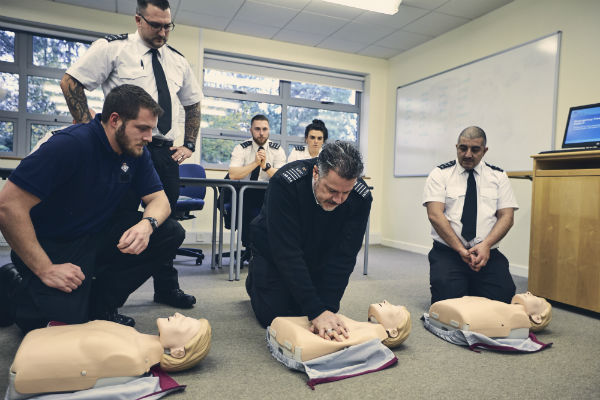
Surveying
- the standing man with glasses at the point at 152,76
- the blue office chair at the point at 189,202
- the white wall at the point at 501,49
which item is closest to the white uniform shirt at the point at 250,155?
the blue office chair at the point at 189,202

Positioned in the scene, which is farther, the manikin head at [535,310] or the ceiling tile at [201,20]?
the ceiling tile at [201,20]

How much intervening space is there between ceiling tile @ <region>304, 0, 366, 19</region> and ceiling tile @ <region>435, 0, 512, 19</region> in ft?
2.50

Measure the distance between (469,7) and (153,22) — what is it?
117 inches

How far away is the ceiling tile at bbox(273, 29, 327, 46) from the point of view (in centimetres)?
436

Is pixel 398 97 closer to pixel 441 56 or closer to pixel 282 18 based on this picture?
pixel 441 56


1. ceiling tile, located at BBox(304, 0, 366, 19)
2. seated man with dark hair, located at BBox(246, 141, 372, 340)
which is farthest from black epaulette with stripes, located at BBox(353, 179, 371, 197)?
ceiling tile, located at BBox(304, 0, 366, 19)

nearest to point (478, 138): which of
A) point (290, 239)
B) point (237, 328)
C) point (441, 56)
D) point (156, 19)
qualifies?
point (290, 239)

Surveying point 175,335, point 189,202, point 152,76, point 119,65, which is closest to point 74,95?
point 119,65

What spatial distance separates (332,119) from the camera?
5160 mm

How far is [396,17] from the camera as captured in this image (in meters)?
3.86

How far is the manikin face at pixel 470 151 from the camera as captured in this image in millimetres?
2104

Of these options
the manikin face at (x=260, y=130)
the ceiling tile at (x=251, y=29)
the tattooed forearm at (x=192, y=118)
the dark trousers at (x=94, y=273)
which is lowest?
the dark trousers at (x=94, y=273)

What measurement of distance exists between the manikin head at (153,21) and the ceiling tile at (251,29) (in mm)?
2509

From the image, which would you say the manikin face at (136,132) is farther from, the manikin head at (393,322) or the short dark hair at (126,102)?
the manikin head at (393,322)
